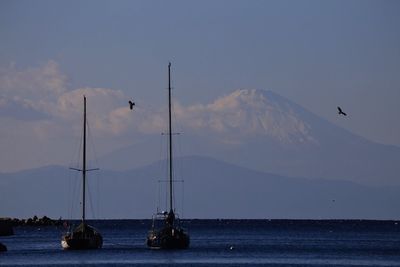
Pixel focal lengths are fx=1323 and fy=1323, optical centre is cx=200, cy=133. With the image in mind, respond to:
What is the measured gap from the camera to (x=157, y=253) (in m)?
108

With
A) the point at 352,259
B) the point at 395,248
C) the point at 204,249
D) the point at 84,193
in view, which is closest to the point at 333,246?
the point at 395,248

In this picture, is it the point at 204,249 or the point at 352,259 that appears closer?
the point at 352,259

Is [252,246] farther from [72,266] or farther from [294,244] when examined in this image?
[72,266]

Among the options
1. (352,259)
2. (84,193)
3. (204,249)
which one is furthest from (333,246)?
(84,193)

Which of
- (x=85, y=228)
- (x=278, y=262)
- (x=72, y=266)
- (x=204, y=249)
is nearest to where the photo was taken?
(x=72, y=266)

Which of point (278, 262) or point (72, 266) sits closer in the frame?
point (72, 266)

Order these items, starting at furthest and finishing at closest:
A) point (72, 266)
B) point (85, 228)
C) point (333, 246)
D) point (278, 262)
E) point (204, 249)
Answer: point (333, 246)
point (204, 249)
point (85, 228)
point (278, 262)
point (72, 266)

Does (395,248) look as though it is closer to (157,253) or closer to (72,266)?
(157,253)

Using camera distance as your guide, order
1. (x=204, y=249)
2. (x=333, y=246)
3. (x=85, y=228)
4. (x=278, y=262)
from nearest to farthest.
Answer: (x=278, y=262)
(x=85, y=228)
(x=204, y=249)
(x=333, y=246)

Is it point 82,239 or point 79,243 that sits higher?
point 82,239

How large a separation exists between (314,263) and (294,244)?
132 ft

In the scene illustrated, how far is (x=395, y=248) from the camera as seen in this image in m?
127

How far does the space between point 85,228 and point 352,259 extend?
22.5 metres

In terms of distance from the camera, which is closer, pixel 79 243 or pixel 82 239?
pixel 82 239
